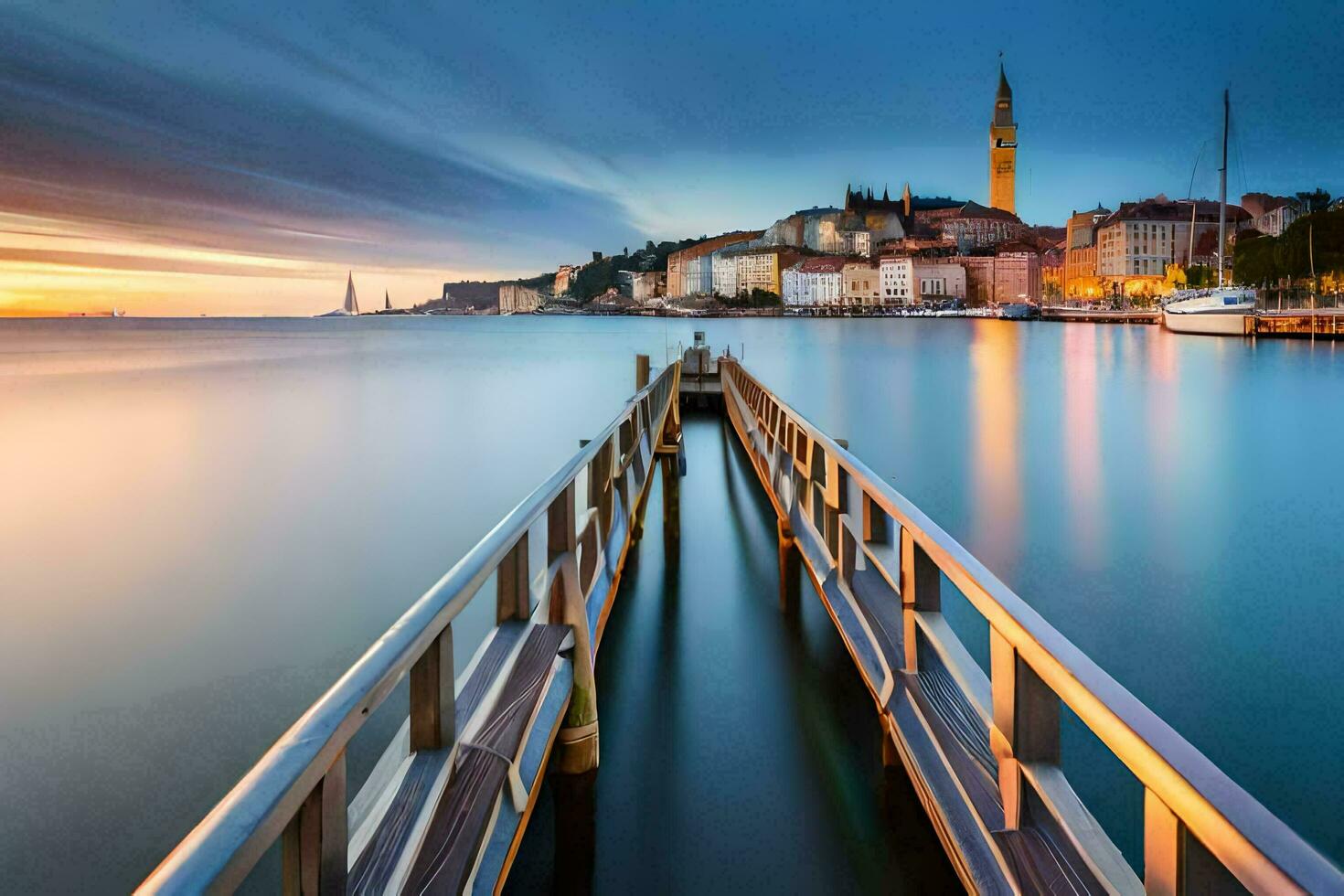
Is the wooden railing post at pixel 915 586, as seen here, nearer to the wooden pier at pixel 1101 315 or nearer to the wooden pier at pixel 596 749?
the wooden pier at pixel 596 749

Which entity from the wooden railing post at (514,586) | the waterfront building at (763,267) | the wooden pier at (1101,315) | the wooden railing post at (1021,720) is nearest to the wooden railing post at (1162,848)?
the wooden railing post at (1021,720)

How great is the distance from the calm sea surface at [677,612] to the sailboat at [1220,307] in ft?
146

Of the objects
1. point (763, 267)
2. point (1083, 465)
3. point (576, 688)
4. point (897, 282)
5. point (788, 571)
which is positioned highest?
point (763, 267)

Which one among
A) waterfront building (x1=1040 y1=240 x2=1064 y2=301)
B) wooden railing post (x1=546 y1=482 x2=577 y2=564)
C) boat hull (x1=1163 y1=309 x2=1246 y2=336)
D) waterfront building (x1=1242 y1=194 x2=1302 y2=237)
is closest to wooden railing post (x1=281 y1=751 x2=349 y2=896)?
wooden railing post (x1=546 y1=482 x2=577 y2=564)

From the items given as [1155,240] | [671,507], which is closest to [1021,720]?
[671,507]

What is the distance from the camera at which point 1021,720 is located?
2105 mm

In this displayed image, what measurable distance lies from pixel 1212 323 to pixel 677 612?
68.6m

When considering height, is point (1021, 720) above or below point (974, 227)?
below

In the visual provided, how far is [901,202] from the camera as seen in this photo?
180875 millimetres

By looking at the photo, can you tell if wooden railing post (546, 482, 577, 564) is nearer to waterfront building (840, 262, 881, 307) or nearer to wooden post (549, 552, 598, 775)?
wooden post (549, 552, 598, 775)

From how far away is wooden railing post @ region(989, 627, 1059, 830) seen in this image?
2092 millimetres

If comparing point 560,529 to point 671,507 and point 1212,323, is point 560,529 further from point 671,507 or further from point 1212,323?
point 1212,323

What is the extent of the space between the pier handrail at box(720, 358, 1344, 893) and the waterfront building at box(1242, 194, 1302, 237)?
146 meters

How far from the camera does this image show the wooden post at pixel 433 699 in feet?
6.90
